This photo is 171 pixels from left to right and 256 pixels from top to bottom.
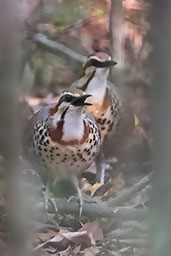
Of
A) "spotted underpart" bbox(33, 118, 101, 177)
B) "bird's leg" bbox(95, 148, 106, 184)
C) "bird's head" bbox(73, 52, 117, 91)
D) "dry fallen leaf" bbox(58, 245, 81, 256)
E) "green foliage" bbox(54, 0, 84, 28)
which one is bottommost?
"dry fallen leaf" bbox(58, 245, 81, 256)

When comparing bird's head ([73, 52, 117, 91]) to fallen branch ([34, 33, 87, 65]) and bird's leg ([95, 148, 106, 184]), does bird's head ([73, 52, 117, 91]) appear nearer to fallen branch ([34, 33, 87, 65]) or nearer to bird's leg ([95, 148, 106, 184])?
bird's leg ([95, 148, 106, 184])

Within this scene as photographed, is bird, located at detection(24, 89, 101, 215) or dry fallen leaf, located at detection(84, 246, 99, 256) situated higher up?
bird, located at detection(24, 89, 101, 215)

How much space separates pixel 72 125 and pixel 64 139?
3.0 inches

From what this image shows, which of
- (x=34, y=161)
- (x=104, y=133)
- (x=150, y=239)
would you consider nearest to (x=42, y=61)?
(x=104, y=133)

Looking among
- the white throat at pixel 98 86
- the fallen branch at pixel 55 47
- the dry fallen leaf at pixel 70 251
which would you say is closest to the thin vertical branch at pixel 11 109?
the dry fallen leaf at pixel 70 251

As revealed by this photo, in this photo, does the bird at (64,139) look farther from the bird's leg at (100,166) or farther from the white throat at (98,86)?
the bird's leg at (100,166)

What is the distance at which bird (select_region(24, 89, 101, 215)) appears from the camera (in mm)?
3295

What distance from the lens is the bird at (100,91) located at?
390 centimetres

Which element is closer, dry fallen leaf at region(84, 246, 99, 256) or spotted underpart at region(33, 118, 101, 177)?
dry fallen leaf at region(84, 246, 99, 256)

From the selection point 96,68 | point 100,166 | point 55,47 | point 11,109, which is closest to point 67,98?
point 96,68

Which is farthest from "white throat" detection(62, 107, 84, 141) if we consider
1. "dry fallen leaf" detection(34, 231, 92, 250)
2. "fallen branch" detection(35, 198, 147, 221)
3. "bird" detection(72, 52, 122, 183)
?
"bird" detection(72, 52, 122, 183)

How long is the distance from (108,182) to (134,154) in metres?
0.32

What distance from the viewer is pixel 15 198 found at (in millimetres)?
1320

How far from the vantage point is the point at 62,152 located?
11.0ft
